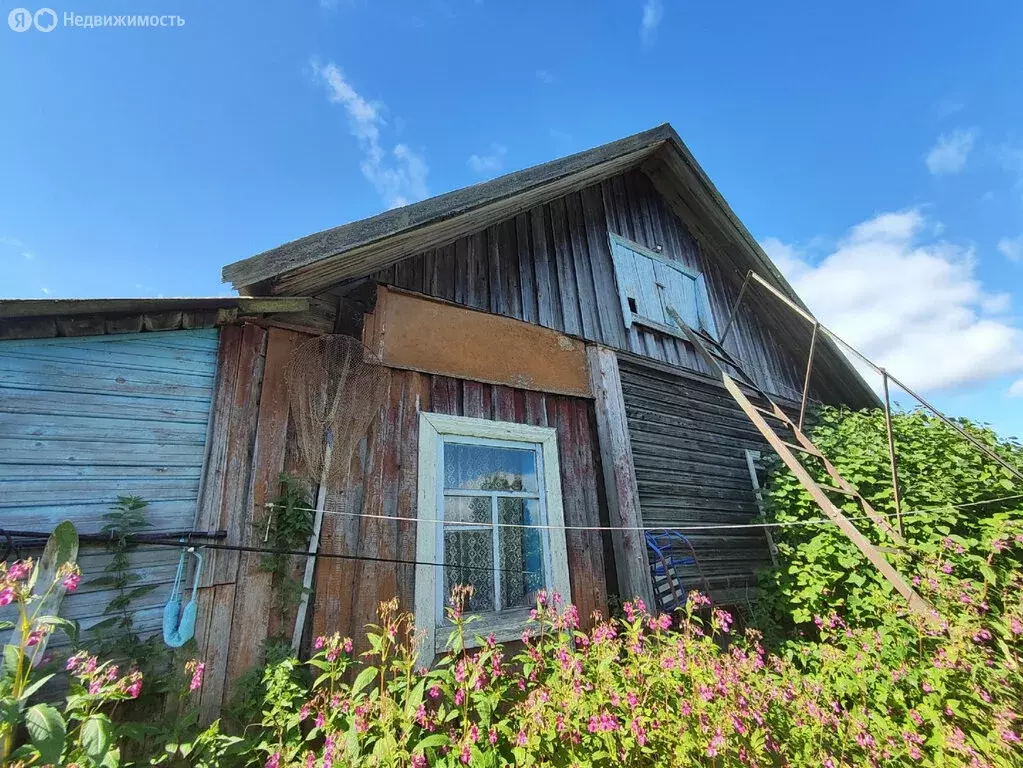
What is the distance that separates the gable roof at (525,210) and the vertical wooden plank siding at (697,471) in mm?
2273

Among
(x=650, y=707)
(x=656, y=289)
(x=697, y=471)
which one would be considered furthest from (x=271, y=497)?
(x=656, y=289)

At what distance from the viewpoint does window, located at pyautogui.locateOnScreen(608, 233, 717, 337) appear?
19.2ft

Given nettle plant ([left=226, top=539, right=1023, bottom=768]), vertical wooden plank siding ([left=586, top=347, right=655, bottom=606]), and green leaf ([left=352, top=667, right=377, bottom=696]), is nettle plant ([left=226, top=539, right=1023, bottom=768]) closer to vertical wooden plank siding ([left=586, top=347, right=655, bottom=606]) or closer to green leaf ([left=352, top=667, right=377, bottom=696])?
green leaf ([left=352, top=667, right=377, bottom=696])

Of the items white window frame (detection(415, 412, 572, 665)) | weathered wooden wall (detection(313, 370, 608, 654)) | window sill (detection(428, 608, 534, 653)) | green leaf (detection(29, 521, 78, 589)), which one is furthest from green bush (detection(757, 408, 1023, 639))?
green leaf (detection(29, 521, 78, 589))

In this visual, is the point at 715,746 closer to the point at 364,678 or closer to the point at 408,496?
the point at 364,678

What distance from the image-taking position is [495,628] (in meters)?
3.41

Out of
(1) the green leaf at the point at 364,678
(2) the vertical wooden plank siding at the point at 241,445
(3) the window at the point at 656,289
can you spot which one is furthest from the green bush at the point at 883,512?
(2) the vertical wooden plank siding at the point at 241,445

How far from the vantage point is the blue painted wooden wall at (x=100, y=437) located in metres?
2.39

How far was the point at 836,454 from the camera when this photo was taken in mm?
5422

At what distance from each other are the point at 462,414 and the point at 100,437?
7.58 ft

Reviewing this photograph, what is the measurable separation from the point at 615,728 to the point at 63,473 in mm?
3143

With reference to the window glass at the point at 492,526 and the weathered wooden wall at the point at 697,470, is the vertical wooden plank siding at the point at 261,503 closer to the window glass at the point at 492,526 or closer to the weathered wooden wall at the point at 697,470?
the window glass at the point at 492,526

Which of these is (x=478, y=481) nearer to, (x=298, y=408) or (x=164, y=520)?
(x=298, y=408)

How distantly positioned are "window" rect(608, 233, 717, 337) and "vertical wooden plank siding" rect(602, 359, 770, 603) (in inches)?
30.8
